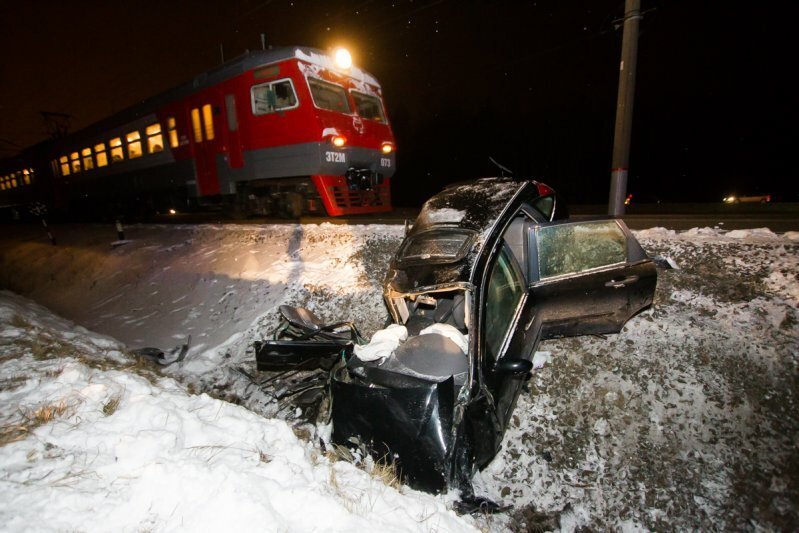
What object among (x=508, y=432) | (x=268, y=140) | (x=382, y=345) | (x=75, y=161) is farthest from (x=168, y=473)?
(x=75, y=161)

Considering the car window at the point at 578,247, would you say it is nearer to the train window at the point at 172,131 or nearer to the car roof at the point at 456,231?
the car roof at the point at 456,231

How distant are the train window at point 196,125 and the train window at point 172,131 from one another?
93 centimetres

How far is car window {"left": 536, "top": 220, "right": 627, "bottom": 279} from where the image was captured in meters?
3.46

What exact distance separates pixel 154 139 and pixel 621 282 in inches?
485

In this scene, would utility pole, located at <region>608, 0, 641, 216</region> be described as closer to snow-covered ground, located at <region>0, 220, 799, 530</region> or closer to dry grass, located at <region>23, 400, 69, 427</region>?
snow-covered ground, located at <region>0, 220, 799, 530</region>

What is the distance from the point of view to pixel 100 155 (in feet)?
43.9

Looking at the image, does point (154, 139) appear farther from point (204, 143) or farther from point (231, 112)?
point (231, 112)

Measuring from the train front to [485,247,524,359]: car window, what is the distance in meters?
5.41

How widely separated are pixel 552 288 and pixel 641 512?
1.81 metres

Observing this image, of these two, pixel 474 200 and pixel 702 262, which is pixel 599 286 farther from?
pixel 702 262

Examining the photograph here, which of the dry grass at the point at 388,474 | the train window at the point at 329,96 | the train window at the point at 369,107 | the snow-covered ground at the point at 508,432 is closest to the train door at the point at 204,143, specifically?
the train window at the point at 329,96

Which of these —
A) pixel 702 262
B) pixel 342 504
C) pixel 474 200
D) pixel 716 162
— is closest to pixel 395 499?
pixel 342 504

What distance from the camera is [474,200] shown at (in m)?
3.52

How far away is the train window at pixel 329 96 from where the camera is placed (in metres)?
7.72
